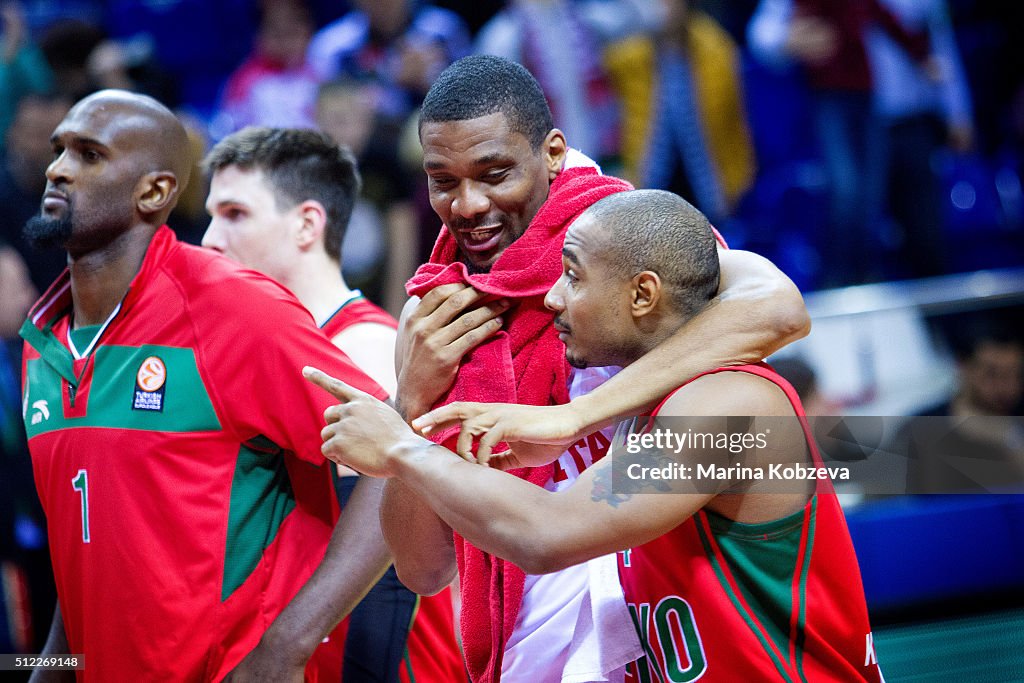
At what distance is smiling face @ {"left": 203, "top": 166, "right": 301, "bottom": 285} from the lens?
3561mm

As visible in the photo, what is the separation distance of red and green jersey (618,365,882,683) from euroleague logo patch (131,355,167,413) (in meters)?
1.25

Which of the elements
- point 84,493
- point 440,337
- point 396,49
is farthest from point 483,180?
point 396,49

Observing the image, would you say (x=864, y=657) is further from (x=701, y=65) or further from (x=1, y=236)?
(x=701, y=65)

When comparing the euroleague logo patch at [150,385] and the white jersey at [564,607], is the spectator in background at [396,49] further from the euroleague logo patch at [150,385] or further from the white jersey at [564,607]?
the white jersey at [564,607]

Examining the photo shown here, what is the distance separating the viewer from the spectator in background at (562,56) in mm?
6691

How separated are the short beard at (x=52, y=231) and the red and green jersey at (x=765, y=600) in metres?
1.65

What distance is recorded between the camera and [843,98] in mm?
6777

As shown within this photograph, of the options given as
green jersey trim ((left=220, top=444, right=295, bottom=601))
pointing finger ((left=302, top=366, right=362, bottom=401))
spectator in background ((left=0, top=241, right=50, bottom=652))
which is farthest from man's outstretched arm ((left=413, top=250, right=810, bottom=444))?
spectator in background ((left=0, top=241, right=50, bottom=652))

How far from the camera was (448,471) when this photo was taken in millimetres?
2135

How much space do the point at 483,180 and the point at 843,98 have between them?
191 inches

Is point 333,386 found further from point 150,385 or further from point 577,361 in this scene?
point 150,385

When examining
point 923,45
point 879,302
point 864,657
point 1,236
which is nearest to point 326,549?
point 864,657

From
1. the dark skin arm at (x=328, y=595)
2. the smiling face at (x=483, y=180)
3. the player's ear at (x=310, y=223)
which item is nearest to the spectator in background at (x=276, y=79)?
the player's ear at (x=310, y=223)

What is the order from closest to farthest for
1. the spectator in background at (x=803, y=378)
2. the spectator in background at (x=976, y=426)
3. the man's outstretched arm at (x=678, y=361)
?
the man's outstretched arm at (x=678, y=361) → the spectator in background at (x=803, y=378) → the spectator in background at (x=976, y=426)
